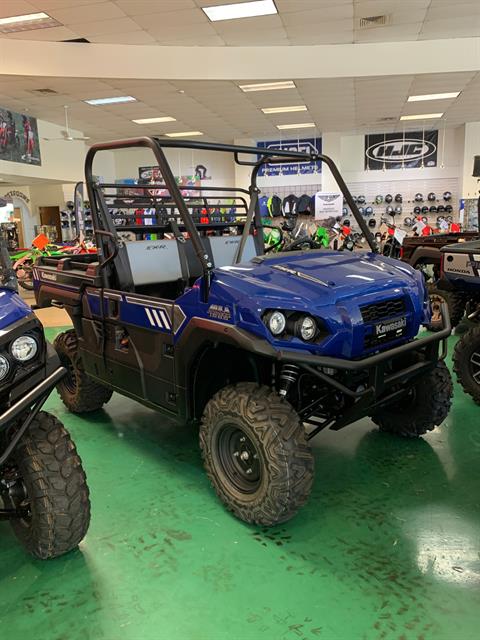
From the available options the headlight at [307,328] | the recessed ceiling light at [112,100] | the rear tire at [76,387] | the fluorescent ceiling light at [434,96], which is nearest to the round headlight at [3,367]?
the headlight at [307,328]

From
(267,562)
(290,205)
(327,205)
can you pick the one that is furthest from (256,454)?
(290,205)

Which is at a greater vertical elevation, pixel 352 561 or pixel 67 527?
pixel 67 527

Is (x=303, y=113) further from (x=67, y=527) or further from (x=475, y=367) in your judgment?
(x=67, y=527)

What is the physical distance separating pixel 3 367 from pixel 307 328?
1.26m

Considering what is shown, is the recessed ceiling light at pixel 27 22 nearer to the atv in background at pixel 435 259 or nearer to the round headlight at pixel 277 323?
the atv in background at pixel 435 259

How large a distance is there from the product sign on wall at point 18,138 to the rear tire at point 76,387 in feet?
29.8

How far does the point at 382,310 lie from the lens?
8.29 feet

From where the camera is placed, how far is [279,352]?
7.27 ft

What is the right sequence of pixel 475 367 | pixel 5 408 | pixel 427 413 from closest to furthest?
pixel 5 408 < pixel 427 413 < pixel 475 367

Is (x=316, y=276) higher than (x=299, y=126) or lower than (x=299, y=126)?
lower

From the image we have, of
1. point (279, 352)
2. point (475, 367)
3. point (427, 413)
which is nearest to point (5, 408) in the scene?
point (279, 352)

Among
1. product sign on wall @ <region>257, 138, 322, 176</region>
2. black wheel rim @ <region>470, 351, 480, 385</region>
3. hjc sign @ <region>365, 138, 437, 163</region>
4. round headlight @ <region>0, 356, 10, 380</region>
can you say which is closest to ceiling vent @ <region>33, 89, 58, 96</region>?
product sign on wall @ <region>257, 138, 322, 176</region>

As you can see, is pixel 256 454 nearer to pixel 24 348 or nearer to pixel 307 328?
pixel 307 328

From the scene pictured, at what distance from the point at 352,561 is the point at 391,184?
14498mm
